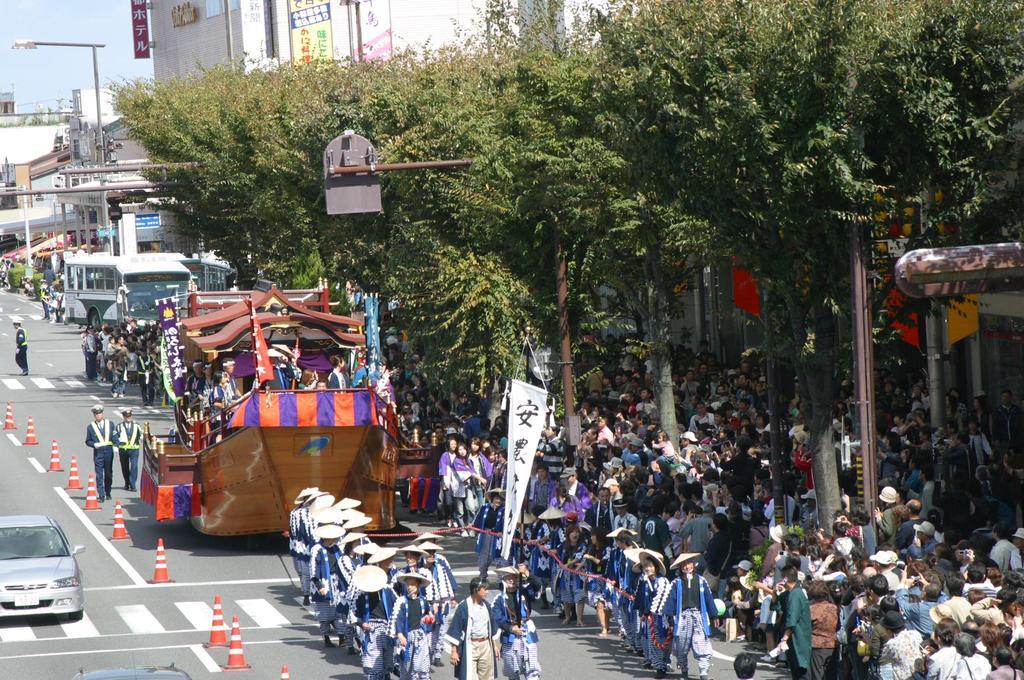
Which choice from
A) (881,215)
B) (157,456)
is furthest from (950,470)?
(157,456)

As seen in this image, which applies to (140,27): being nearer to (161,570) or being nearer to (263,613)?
(161,570)

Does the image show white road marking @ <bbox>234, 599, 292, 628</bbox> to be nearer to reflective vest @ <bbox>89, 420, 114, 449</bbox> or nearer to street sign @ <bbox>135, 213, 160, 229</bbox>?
reflective vest @ <bbox>89, 420, 114, 449</bbox>

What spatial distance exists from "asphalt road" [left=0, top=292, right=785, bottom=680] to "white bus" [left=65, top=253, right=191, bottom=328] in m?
21.9

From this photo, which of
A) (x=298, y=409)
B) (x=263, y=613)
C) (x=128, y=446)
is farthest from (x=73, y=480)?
(x=263, y=613)

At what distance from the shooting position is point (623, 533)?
59.3 ft

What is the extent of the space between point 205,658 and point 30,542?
3.82 metres

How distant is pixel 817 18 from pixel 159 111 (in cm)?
3835

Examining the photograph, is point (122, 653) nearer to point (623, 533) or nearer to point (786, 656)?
point (623, 533)

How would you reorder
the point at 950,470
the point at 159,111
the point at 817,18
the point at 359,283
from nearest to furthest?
the point at 817,18
the point at 950,470
the point at 359,283
the point at 159,111

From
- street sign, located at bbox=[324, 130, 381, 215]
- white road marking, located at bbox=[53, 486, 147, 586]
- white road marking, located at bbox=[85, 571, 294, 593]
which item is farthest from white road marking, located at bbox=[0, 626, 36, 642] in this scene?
street sign, located at bbox=[324, 130, 381, 215]

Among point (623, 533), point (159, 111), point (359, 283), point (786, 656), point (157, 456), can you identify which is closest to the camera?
point (786, 656)

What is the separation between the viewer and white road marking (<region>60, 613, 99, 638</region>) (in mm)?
19750

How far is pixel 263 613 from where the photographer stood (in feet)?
68.9

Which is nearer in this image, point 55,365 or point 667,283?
point 667,283
